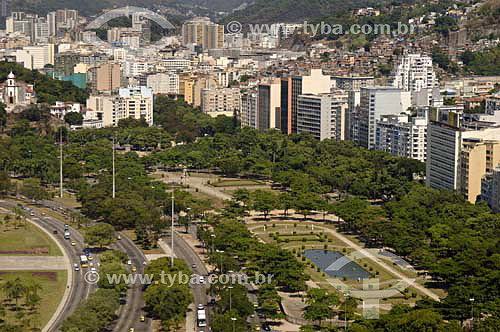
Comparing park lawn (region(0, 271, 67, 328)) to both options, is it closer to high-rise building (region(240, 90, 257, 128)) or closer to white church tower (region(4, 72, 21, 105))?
high-rise building (region(240, 90, 257, 128))

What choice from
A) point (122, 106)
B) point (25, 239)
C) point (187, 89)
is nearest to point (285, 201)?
point (25, 239)

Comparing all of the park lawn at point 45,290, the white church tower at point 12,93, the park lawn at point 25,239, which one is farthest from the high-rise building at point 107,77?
the park lawn at point 45,290

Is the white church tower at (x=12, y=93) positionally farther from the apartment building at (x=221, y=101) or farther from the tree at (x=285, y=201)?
the tree at (x=285, y=201)

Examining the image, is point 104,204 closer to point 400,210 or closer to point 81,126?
point 400,210

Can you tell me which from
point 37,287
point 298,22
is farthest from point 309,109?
point 298,22

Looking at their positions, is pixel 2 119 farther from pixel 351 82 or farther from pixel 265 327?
pixel 265 327

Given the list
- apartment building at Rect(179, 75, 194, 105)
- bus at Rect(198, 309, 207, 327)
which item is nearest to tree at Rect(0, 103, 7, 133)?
apartment building at Rect(179, 75, 194, 105)
